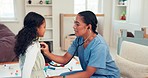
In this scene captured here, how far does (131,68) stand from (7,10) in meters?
4.33

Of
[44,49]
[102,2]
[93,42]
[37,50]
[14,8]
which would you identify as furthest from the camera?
[102,2]

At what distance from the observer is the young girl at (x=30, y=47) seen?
1463mm

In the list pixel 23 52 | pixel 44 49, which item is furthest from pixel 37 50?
pixel 44 49

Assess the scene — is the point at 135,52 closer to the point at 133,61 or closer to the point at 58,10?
the point at 133,61

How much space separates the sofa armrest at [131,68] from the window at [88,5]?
394cm

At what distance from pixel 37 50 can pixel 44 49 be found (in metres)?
0.33

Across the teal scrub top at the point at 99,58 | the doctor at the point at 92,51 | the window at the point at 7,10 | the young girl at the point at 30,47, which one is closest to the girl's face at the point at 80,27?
the doctor at the point at 92,51

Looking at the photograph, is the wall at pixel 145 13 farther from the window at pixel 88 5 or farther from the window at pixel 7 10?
the window at pixel 7 10

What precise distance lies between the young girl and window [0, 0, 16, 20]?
394cm

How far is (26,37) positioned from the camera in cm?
152

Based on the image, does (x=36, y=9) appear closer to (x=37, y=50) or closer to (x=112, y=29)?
(x=112, y=29)

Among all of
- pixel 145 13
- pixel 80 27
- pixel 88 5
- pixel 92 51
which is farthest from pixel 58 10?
pixel 92 51

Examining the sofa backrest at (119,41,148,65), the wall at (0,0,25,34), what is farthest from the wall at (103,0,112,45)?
the sofa backrest at (119,41,148,65)

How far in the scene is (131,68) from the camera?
180 cm
